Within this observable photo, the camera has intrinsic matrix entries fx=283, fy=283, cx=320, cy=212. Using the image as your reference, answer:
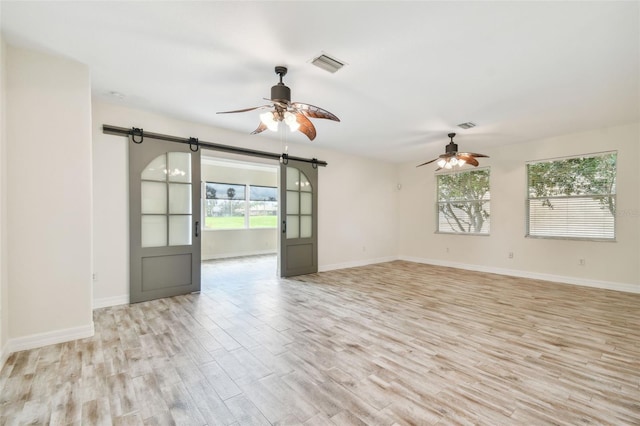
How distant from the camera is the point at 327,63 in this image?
2.70m

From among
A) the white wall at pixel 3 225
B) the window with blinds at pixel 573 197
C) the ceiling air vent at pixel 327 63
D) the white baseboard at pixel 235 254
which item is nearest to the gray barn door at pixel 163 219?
the white wall at pixel 3 225

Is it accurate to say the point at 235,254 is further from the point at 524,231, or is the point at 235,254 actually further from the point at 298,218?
the point at 524,231

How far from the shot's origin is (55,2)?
1.98 metres

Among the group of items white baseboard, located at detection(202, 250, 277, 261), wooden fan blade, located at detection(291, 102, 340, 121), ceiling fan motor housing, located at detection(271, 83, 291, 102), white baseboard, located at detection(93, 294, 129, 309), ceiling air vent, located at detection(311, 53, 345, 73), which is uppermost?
ceiling air vent, located at detection(311, 53, 345, 73)

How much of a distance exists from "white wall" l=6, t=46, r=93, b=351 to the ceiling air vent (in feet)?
7.64

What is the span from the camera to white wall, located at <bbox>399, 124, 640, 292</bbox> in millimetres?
4625

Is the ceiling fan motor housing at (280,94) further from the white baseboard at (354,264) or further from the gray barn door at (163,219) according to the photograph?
the white baseboard at (354,264)

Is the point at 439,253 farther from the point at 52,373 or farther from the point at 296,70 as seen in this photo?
the point at 52,373

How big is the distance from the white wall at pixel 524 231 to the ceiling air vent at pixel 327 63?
410 centimetres

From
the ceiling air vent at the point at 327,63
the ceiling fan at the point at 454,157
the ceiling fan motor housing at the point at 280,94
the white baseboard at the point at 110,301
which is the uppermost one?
the ceiling air vent at the point at 327,63

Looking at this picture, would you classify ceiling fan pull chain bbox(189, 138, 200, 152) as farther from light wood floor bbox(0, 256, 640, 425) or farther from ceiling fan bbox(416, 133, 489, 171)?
ceiling fan bbox(416, 133, 489, 171)

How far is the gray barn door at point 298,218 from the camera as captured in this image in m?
5.64

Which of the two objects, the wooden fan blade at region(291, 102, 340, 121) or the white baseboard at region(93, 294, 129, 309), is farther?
the white baseboard at region(93, 294, 129, 309)

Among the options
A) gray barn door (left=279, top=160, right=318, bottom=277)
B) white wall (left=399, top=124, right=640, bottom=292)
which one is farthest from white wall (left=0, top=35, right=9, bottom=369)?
white wall (left=399, top=124, right=640, bottom=292)
